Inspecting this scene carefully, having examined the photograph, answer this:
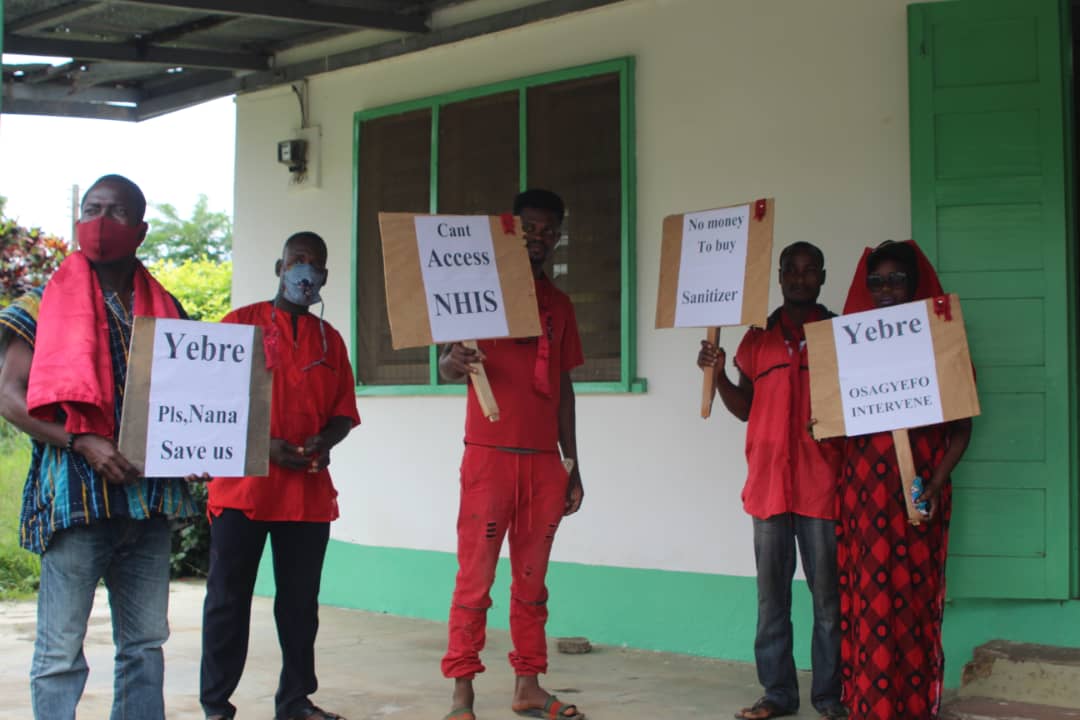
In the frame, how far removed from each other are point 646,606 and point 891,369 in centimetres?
217

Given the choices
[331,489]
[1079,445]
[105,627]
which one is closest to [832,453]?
[1079,445]

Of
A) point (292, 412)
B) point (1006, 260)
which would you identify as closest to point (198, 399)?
point (292, 412)

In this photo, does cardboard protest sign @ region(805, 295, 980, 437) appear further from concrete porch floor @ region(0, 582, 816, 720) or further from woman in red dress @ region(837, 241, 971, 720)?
concrete porch floor @ region(0, 582, 816, 720)

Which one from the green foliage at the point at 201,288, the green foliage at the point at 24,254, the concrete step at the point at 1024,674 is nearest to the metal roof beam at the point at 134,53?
the green foliage at the point at 24,254

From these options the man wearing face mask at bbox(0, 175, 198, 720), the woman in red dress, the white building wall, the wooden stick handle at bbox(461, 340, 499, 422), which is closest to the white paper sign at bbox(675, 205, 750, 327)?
the woman in red dress

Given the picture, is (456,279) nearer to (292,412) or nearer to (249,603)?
(292,412)

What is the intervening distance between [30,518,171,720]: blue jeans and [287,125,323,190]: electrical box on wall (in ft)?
13.9

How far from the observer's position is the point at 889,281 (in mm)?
4105

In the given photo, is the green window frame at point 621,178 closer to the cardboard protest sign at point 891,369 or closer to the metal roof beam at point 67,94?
the cardboard protest sign at point 891,369

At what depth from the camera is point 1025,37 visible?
4.63m

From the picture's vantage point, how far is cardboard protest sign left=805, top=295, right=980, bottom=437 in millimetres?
3896

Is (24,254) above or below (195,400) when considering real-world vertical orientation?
above

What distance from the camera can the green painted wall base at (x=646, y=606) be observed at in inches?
183

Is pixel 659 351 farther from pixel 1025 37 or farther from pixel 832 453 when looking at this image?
pixel 1025 37
